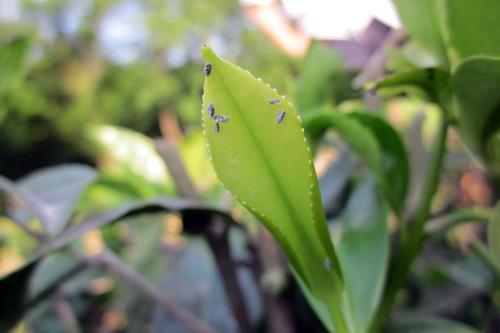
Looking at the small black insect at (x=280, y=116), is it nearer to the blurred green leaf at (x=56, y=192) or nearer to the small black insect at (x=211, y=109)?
the small black insect at (x=211, y=109)

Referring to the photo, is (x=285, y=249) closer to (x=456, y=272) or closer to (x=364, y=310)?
(x=364, y=310)

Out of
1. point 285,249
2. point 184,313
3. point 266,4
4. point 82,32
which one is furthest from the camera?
point 82,32

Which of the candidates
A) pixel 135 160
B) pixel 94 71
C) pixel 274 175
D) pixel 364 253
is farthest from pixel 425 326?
pixel 94 71

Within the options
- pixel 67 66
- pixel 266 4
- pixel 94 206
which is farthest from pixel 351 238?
pixel 67 66

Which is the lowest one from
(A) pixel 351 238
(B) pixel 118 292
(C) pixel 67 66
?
(C) pixel 67 66

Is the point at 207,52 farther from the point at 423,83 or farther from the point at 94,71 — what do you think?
the point at 94,71

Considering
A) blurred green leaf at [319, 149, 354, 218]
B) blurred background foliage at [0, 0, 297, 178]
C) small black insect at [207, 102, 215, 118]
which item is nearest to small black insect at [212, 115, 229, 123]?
small black insect at [207, 102, 215, 118]
